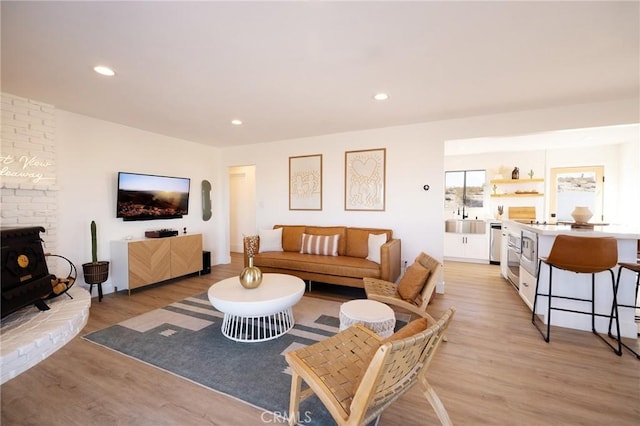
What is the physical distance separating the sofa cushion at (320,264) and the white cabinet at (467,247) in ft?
10.6

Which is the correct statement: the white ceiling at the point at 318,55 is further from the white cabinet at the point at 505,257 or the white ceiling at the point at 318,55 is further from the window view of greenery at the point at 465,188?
the window view of greenery at the point at 465,188

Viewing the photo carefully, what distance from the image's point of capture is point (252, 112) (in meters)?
3.58

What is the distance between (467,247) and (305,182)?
400 centimetres

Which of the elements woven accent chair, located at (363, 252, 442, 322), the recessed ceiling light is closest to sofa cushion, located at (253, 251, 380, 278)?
woven accent chair, located at (363, 252, 442, 322)

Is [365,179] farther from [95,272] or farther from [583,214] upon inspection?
[95,272]

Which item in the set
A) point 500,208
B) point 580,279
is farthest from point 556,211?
point 580,279

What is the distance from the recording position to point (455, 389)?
1942 mm

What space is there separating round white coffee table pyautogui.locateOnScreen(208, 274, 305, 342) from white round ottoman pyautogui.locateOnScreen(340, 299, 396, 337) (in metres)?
0.57

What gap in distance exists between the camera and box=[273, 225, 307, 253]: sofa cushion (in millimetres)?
4756

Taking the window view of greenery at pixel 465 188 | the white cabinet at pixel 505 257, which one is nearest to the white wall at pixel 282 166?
the white cabinet at pixel 505 257

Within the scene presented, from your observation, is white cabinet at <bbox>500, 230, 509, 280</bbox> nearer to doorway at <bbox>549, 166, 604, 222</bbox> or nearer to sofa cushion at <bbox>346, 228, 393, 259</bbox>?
sofa cushion at <bbox>346, 228, 393, 259</bbox>

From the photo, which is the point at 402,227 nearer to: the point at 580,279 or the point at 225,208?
the point at 580,279

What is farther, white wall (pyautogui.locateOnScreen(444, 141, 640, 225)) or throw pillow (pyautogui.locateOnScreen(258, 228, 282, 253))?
white wall (pyautogui.locateOnScreen(444, 141, 640, 225))

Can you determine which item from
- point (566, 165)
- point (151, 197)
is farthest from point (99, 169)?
point (566, 165)
